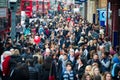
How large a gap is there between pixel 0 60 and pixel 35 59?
210 centimetres

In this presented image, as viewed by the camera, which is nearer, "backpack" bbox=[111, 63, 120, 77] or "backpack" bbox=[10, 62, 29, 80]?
"backpack" bbox=[10, 62, 29, 80]

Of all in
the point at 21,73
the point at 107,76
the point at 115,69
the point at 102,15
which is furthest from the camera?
the point at 102,15

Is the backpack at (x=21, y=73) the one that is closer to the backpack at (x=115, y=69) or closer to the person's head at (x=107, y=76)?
the person's head at (x=107, y=76)

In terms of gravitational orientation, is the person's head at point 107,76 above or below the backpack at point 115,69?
above

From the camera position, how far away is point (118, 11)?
3412 cm

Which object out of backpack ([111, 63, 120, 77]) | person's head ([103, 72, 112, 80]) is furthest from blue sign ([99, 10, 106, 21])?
person's head ([103, 72, 112, 80])

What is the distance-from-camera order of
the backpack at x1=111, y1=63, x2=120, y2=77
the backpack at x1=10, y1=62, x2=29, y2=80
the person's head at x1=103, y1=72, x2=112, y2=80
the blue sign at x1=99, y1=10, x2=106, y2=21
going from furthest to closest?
the blue sign at x1=99, y1=10, x2=106, y2=21 → the backpack at x1=111, y1=63, x2=120, y2=77 → the backpack at x1=10, y1=62, x2=29, y2=80 → the person's head at x1=103, y1=72, x2=112, y2=80

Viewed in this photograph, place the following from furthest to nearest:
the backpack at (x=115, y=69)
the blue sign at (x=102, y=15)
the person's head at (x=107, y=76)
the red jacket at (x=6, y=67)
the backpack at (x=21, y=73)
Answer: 1. the blue sign at (x=102, y=15)
2. the red jacket at (x=6, y=67)
3. the backpack at (x=115, y=69)
4. the backpack at (x=21, y=73)
5. the person's head at (x=107, y=76)

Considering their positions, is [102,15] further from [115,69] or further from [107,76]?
[107,76]

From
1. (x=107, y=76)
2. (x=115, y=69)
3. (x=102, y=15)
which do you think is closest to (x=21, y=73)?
(x=107, y=76)

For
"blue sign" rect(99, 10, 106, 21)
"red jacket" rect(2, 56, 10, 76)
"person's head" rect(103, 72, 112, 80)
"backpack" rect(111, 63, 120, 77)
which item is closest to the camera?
"person's head" rect(103, 72, 112, 80)

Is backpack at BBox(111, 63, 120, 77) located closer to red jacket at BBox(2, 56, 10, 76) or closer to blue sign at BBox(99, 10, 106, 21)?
red jacket at BBox(2, 56, 10, 76)

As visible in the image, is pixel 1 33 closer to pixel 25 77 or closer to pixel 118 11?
pixel 118 11

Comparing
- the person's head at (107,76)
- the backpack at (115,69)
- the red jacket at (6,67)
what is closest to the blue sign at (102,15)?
the backpack at (115,69)
